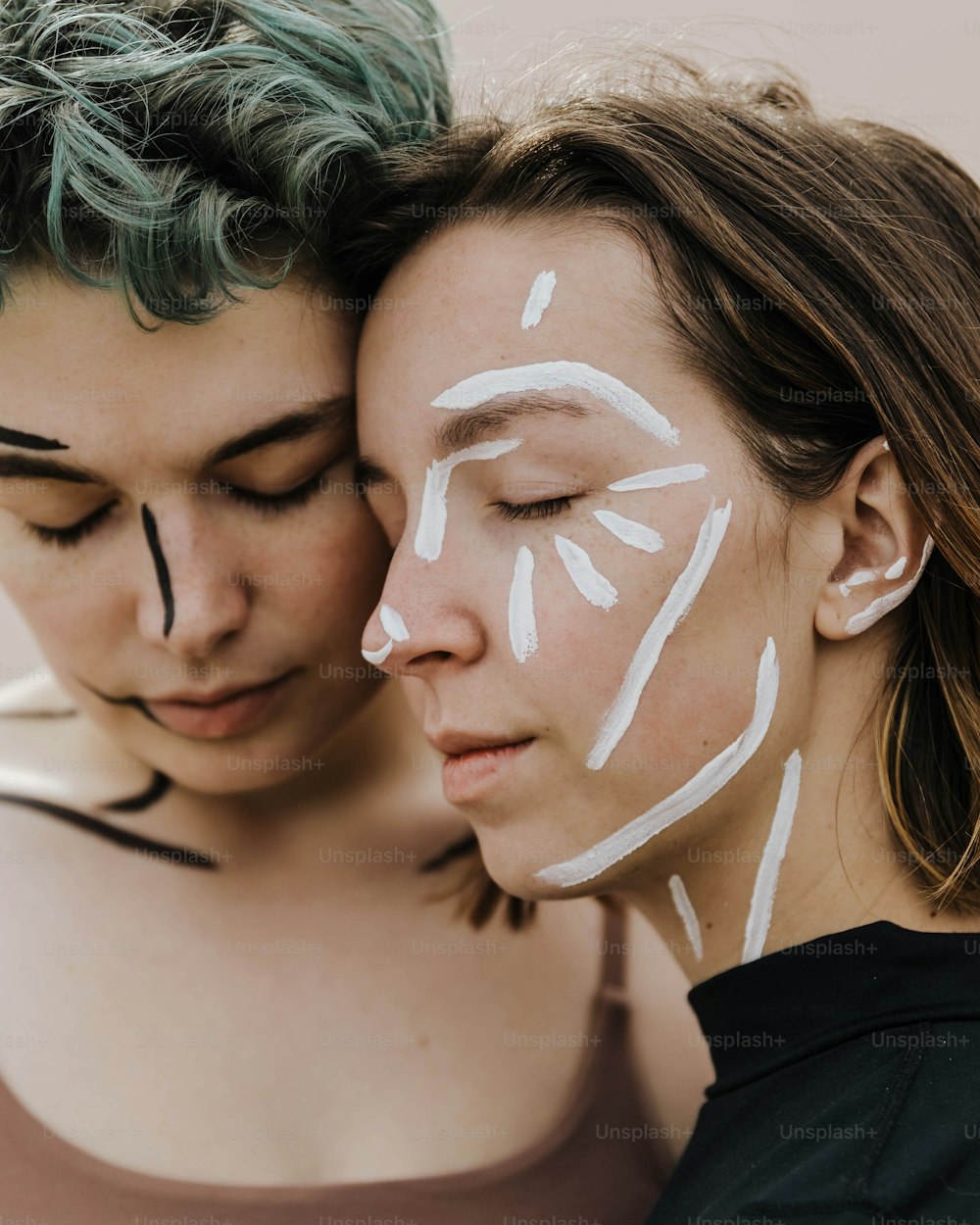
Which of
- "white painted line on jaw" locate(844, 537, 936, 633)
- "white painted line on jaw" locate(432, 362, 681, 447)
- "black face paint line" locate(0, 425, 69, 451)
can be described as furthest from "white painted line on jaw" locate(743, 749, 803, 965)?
"black face paint line" locate(0, 425, 69, 451)

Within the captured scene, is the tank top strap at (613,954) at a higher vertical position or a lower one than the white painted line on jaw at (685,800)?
lower

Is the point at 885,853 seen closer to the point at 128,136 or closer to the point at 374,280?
the point at 374,280

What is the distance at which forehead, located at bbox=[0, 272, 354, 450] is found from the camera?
142cm

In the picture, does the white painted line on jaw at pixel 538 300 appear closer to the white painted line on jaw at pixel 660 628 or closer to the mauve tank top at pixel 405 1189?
the white painted line on jaw at pixel 660 628

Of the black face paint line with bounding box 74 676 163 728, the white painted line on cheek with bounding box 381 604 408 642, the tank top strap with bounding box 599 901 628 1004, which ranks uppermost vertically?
the white painted line on cheek with bounding box 381 604 408 642

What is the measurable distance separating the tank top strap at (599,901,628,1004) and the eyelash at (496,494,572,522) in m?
0.82

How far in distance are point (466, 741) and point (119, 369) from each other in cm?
57

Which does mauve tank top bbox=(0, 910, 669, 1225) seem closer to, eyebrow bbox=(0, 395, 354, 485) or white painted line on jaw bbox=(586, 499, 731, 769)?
white painted line on jaw bbox=(586, 499, 731, 769)

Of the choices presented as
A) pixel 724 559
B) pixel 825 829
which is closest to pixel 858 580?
pixel 724 559

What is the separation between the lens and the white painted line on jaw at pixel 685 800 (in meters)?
1.37

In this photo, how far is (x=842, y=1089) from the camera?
1.29 m

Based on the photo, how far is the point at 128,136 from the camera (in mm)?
1393

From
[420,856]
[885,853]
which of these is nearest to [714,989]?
[885,853]

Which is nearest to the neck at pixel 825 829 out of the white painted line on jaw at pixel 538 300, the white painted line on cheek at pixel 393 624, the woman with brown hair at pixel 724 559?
the woman with brown hair at pixel 724 559
